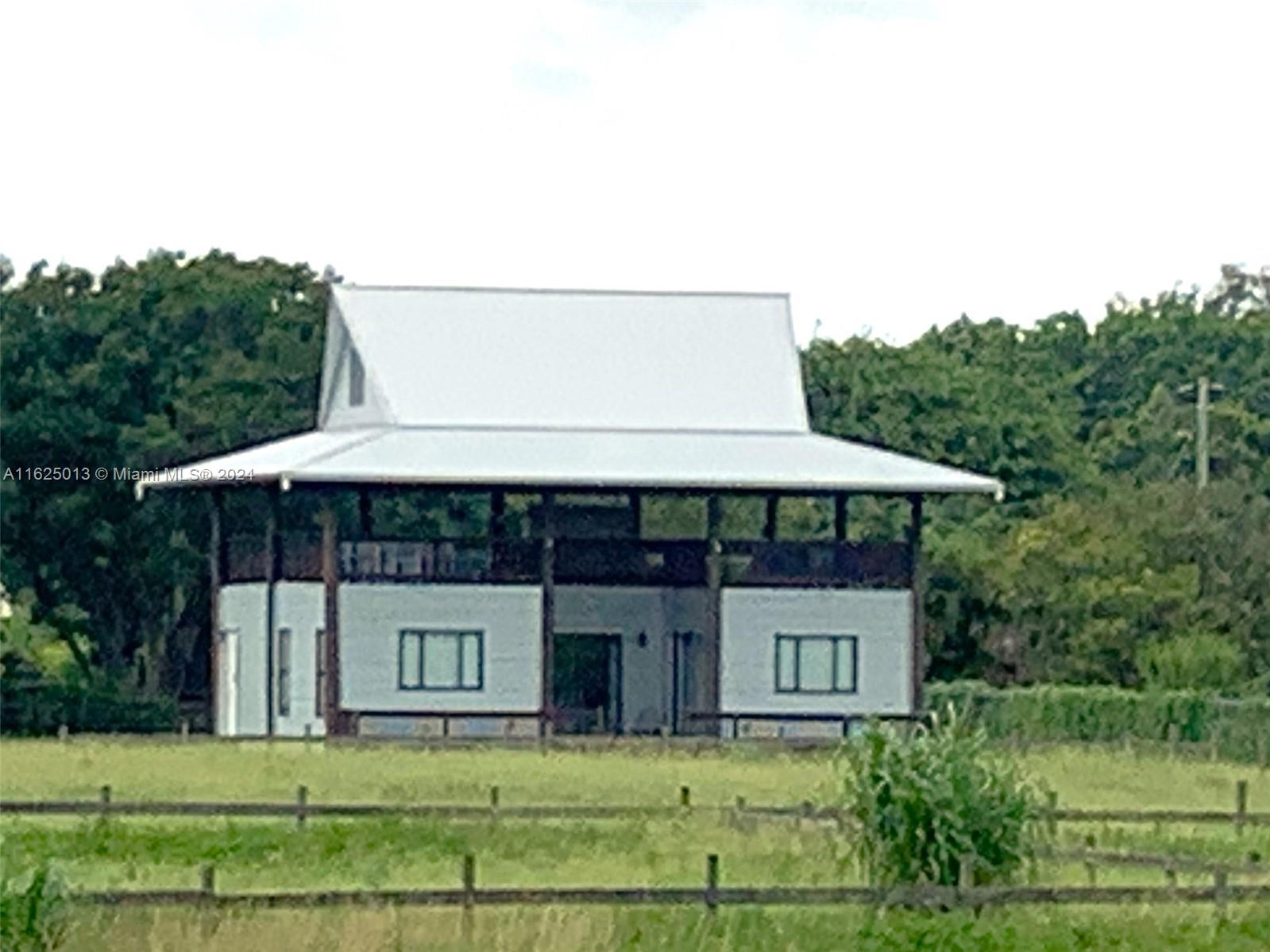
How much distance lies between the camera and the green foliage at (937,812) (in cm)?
2731

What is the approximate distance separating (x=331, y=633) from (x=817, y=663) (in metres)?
7.55

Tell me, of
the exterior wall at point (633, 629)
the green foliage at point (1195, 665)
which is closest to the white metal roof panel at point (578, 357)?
the exterior wall at point (633, 629)

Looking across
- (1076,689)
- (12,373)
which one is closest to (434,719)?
(1076,689)

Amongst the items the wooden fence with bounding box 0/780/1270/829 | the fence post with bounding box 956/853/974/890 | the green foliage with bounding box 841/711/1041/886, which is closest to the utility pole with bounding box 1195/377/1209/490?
the wooden fence with bounding box 0/780/1270/829

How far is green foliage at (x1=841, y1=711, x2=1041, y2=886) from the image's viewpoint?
27.3 meters

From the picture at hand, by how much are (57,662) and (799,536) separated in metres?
15.5

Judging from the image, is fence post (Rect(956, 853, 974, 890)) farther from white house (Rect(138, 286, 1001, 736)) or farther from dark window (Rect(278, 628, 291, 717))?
dark window (Rect(278, 628, 291, 717))

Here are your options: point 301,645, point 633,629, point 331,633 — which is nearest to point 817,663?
point 633,629

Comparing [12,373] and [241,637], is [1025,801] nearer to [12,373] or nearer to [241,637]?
[241,637]

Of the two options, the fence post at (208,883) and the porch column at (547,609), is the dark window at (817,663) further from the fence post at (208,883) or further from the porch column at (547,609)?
the fence post at (208,883)

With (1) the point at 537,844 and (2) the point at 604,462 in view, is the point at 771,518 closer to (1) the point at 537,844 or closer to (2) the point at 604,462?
(2) the point at 604,462

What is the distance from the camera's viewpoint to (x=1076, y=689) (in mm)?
57656

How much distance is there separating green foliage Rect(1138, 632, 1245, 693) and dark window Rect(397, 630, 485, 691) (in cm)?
1067

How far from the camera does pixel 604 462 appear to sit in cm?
5941
